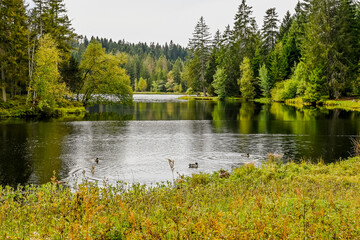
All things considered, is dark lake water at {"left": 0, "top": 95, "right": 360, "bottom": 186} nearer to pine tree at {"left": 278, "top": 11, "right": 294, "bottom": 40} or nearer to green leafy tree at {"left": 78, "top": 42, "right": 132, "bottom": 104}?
green leafy tree at {"left": 78, "top": 42, "right": 132, "bottom": 104}

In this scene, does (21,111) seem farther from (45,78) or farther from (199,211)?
(199,211)

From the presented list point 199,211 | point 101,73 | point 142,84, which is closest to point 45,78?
point 101,73

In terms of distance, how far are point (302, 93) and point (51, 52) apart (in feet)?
165

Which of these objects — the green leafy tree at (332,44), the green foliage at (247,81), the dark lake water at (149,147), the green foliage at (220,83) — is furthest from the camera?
the green foliage at (220,83)

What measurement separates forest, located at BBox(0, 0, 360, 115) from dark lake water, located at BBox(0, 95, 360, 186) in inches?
529

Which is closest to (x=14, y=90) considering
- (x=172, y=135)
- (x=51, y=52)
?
(x=51, y=52)

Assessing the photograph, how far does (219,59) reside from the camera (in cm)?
9506

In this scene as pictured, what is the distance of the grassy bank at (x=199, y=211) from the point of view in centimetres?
483

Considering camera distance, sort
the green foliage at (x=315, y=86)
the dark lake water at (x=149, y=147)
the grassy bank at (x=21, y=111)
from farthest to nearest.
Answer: the green foliage at (x=315, y=86) < the grassy bank at (x=21, y=111) < the dark lake water at (x=149, y=147)

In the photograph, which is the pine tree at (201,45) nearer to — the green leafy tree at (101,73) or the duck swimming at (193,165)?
the green leafy tree at (101,73)

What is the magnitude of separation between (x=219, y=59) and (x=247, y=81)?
15.1 metres

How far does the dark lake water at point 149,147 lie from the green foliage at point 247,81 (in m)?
48.4

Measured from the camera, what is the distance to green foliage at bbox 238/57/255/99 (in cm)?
8275

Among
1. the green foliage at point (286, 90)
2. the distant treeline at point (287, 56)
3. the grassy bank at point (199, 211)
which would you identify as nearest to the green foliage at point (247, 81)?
the distant treeline at point (287, 56)
